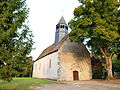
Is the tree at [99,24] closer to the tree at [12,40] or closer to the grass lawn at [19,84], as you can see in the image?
the grass lawn at [19,84]

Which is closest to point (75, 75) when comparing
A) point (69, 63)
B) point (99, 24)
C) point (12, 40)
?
point (69, 63)

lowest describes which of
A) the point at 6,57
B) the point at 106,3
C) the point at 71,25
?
the point at 6,57

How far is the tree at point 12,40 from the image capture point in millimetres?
8320

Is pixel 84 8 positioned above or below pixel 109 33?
above

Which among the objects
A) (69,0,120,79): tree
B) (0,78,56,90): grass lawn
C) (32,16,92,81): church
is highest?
(69,0,120,79): tree

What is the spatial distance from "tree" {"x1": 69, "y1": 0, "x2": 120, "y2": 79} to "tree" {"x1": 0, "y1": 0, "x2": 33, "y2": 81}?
40.7 ft

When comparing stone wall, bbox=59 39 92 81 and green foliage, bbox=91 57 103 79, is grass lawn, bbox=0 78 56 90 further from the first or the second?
green foliage, bbox=91 57 103 79

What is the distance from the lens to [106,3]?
66.1 ft

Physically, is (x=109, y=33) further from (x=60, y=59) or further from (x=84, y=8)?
(x=60, y=59)

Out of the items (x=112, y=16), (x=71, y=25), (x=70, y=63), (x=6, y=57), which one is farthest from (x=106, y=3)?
(x=6, y=57)

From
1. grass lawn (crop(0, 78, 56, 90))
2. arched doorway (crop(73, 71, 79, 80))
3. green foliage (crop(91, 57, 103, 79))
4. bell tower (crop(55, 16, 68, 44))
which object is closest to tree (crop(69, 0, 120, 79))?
arched doorway (crop(73, 71, 79, 80))

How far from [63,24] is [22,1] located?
21.4 metres

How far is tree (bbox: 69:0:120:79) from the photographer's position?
19.2 metres

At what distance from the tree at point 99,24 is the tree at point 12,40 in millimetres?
12395
